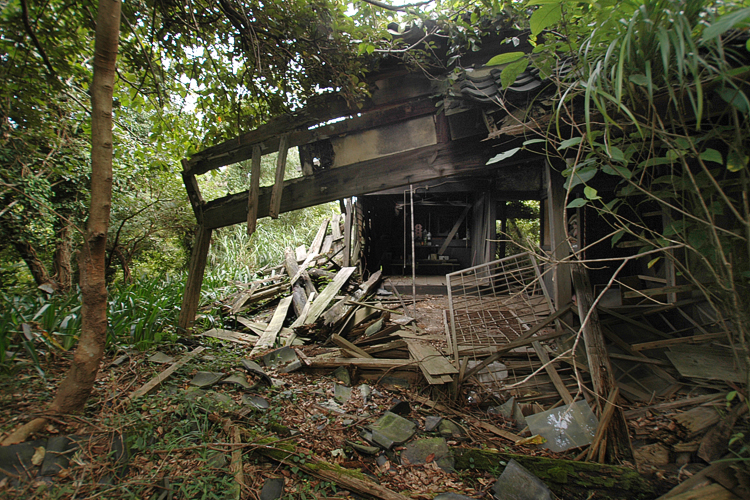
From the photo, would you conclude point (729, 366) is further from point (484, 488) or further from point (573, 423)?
point (484, 488)

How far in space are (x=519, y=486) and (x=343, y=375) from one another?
6.96ft

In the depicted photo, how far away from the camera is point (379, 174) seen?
379cm

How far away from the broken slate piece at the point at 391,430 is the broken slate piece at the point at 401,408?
0.32 feet

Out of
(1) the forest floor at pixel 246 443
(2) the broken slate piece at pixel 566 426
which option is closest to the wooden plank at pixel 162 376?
(1) the forest floor at pixel 246 443

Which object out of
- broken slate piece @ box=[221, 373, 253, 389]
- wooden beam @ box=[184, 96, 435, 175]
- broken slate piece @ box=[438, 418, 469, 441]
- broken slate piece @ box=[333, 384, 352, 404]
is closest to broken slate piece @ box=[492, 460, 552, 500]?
broken slate piece @ box=[438, 418, 469, 441]

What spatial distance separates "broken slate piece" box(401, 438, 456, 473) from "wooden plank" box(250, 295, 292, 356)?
2607 mm

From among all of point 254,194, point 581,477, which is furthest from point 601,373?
point 254,194

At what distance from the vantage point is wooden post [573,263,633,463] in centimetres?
242

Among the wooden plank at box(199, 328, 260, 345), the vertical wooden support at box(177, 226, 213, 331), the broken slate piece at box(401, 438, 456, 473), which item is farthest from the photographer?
the wooden plank at box(199, 328, 260, 345)

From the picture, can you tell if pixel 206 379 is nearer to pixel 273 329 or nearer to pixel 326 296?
pixel 273 329

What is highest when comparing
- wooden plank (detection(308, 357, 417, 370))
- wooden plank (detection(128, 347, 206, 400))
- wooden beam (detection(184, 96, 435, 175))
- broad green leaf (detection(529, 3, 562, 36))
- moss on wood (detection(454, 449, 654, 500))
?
wooden beam (detection(184, 96, 435, 175))

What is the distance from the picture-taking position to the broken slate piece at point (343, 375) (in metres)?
3.84

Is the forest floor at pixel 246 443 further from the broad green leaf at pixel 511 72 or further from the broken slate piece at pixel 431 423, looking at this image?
the broad green leaf at pixel 511 72

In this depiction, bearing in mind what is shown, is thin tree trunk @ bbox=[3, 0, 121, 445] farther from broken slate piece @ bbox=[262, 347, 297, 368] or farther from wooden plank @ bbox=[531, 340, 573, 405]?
wooden plank @ bbox=[531, 340, 573, 405]
